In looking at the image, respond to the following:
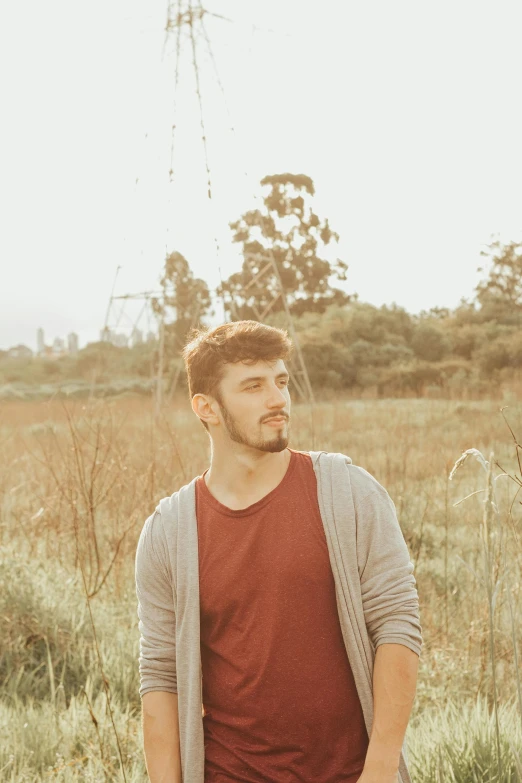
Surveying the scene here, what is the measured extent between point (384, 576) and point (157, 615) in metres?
0.58

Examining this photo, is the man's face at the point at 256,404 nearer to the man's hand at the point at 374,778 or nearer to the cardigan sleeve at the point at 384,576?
the cardigan sleeve at the point at 384,576

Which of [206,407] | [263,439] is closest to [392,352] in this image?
[206,407]

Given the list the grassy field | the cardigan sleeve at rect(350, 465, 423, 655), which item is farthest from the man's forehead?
the grassy field

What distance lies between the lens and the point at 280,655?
1.80 meters

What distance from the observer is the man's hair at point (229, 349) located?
1925 mm

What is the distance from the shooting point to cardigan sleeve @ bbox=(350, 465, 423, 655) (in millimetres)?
1741

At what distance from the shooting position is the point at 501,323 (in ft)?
79.7

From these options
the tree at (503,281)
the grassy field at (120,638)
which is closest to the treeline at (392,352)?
the tree at (503,281)

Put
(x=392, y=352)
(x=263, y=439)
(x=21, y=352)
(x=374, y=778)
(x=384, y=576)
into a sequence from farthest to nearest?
(x=21, y=352)
(x=392, y=352)
(x=263, y=439)
(x=384, y=576)
(x=374, y=778)

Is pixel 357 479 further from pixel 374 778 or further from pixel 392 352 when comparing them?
pixel 392 352

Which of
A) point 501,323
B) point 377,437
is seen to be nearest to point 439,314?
point 501,323

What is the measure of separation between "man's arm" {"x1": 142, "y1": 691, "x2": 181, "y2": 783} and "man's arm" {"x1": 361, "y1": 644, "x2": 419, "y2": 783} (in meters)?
0.49

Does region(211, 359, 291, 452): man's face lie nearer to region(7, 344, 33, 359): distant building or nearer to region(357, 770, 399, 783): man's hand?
region(357, 770, 399, 783): man's hand

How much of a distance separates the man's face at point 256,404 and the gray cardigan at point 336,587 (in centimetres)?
13
